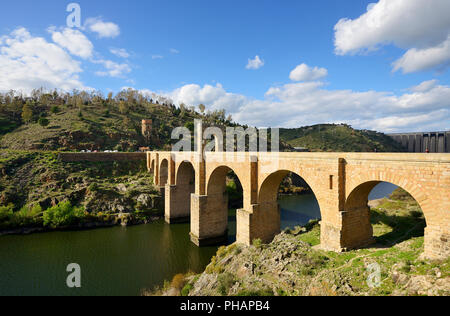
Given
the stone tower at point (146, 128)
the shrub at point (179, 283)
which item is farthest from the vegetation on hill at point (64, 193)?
the stone tower at point (146, 128)

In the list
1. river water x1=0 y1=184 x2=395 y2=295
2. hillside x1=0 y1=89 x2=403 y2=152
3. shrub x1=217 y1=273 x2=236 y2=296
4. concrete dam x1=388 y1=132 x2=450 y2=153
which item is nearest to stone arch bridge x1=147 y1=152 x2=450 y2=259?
river water x1=0 y1=184 x2=395 y2=295

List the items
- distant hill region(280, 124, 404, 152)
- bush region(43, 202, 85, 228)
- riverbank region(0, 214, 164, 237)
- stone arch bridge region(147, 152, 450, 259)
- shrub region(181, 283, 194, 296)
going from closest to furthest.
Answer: stone arch bridge region(147, 152, 450, 259)
shrub region(181, 283, 194, 296)
riverbank region(0, 214, 164, 237)
bush region(43, 202, 85, 228)
distant hill region(280, 124, 404, 152)

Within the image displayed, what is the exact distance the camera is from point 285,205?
→ 3759cm

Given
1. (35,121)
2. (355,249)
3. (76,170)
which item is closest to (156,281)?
(355,249)

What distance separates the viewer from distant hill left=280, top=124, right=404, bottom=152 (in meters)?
77.7

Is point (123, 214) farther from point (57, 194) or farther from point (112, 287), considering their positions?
point (112, 287)

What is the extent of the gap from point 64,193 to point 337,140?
80.0 metres

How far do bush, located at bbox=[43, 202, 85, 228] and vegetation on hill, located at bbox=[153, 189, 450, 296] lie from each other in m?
16.8

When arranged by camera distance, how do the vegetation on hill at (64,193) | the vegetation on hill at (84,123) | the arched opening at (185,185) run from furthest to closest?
the vegetation on hill at (84,123) < the arched opening at (185,185) < the vegetation on hill at (64,193)

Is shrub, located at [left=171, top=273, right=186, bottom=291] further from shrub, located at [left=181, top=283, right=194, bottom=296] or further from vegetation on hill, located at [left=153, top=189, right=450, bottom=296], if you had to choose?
shrub, located at [left=181, top=283, right=194, bottom=296]

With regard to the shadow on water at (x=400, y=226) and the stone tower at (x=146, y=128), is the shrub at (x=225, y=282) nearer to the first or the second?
the shadow on water at (x=400, y=226)

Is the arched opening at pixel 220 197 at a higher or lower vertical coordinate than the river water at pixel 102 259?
higher

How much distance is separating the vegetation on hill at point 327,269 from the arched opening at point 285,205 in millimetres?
2072

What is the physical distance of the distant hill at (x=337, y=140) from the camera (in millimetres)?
77656
